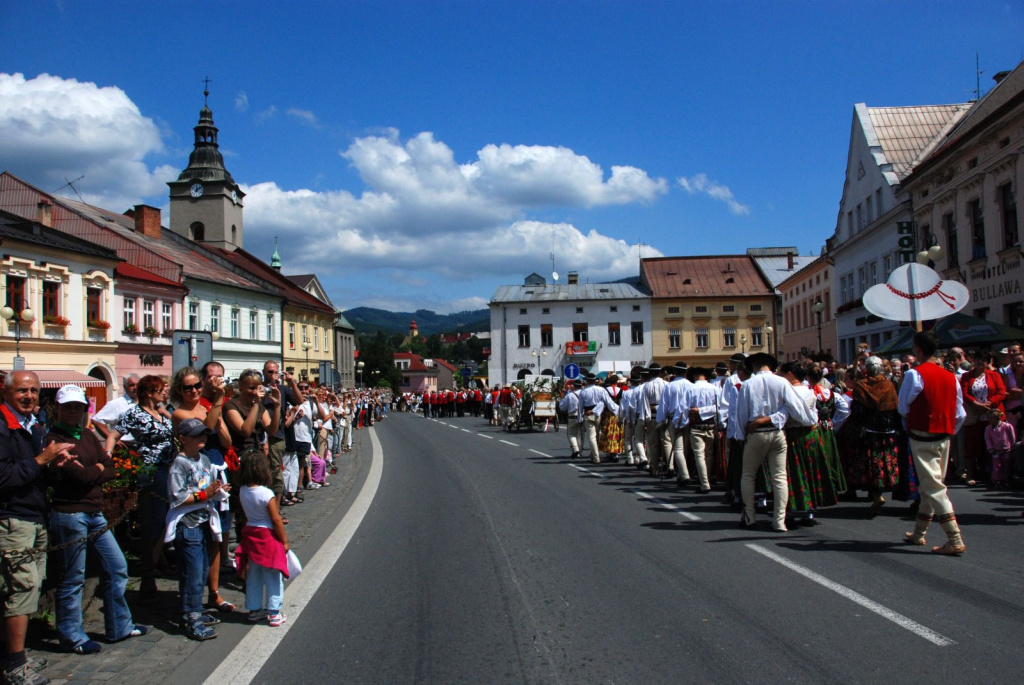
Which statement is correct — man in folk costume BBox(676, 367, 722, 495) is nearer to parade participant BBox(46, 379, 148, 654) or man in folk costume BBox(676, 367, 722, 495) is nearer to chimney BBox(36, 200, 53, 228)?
parade participant BBox(46, 379, 148, 654)

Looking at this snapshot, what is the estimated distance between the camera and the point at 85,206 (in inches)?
2012

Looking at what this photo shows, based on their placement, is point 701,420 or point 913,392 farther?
point 701,420

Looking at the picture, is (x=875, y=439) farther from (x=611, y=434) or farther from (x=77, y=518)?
(x=611, y=434)

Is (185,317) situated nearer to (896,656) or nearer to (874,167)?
(874,167)

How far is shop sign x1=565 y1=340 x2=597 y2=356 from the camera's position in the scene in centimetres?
7419

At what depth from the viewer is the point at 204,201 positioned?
70812mm

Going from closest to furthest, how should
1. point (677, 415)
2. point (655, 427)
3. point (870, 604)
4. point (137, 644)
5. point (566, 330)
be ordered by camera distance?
point (137, 644) → point (870, 604) → point (677, 415) → point (655, 427) → point (566, 330)

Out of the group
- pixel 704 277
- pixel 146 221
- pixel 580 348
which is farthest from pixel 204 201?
pixel 704 277

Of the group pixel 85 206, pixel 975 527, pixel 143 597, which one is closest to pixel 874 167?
pixel 975 527

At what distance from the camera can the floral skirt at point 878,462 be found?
9781 mm

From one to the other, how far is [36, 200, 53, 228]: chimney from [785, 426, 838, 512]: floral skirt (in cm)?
4380

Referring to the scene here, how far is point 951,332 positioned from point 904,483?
9.64m

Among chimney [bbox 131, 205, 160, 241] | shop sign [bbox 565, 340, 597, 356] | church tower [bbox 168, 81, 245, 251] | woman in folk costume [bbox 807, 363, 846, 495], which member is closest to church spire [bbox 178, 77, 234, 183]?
church tower [bbox 168, 81, 245, 251]

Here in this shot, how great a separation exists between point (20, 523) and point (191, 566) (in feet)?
Answer: 4.10
